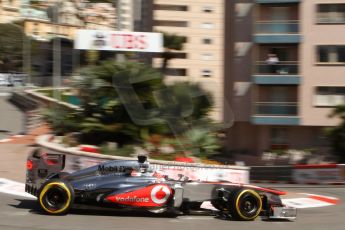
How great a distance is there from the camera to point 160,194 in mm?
10578

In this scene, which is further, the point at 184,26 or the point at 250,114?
the point at 184,26

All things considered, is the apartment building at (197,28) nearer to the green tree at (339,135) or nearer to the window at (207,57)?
the window at (207,57)

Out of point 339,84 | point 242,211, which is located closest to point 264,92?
point 339,84

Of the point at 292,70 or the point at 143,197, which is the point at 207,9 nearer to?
the point at 292,70

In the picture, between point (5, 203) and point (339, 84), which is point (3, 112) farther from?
point (5, 203)

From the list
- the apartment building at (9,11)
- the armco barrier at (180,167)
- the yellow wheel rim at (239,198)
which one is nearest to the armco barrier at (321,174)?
the armco barrier at (180,167)

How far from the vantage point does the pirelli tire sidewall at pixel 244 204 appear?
10688 mm

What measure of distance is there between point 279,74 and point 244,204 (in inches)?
849

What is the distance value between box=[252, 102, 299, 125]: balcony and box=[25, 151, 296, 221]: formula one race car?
20.5 metres

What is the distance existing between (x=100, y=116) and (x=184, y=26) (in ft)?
170

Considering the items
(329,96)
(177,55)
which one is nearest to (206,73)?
(177,55)

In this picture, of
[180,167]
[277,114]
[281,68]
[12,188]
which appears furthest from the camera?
[281,68]

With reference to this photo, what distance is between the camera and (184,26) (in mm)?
72250

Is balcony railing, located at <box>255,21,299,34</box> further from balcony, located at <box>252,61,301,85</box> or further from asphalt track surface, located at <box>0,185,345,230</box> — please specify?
asphalt track surface, located at <box>0,185,345,230</box>
